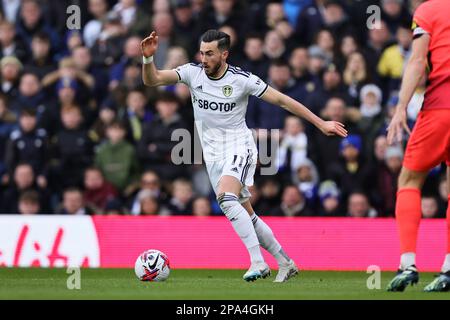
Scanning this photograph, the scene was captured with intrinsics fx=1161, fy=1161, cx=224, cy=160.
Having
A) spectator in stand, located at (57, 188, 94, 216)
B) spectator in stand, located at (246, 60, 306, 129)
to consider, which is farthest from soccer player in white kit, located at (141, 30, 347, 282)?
spectator in stand, located at (57, 188, 94, 216)

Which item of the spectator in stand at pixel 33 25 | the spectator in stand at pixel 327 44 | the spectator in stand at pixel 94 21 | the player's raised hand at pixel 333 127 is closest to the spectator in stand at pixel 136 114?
the spectator in stand at pixel 94 21

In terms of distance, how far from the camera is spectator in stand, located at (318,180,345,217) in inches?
619

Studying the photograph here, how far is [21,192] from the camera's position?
1631 cm

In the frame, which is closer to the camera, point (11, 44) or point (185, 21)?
point (185, 21)

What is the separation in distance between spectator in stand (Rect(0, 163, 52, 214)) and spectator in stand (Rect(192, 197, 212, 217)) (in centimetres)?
213

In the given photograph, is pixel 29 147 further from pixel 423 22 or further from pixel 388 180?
pixel 423 22

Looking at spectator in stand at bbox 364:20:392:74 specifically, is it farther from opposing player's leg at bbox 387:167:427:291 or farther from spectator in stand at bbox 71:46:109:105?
opposing player's leg at bbox 387:167:427:291

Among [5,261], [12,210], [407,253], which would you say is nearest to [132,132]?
[12,210]

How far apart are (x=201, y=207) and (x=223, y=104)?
4.34m

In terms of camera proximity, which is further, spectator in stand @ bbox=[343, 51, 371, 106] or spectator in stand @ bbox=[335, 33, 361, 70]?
spectator in stand @ bbox=[335, 33, 361, 70]

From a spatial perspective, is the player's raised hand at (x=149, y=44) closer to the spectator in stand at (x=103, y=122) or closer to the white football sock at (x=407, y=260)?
the white football sock at (x=407, y=260)

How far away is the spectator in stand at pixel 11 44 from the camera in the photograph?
18.2m

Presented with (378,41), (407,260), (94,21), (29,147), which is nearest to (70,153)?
(29,147)

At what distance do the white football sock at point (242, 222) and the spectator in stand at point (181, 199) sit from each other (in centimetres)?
486
